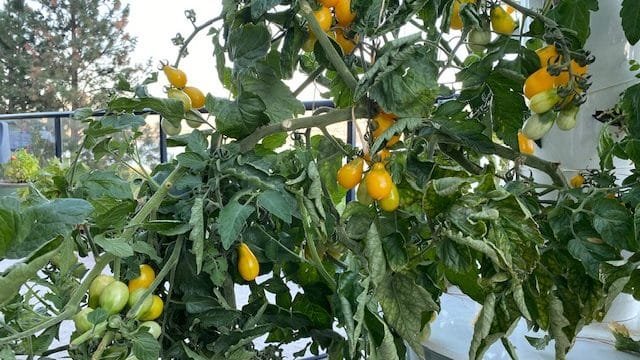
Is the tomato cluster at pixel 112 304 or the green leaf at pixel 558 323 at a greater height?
the tomato cluster at pixel 112 304

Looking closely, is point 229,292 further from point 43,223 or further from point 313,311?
point 43,223

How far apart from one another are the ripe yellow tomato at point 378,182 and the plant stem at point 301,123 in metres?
0.06

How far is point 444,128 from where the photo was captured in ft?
1.37

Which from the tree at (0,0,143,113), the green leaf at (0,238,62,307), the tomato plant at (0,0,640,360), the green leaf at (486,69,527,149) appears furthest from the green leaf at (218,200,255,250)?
the tree at (0,0,143,113)

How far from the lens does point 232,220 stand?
349 mm

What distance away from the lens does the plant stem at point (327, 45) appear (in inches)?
16.0

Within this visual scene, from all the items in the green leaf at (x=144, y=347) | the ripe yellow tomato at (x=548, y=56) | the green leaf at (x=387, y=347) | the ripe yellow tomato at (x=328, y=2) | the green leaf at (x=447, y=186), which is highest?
the ripe yellow tomato at (x=328, y=2)

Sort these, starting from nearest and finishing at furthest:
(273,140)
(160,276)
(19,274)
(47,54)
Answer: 1. (19,274)
2. (160,276)
3. (273,140)
4. (47,54)

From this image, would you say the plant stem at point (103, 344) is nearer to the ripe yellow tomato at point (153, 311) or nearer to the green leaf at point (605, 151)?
the ripe yellow tomato at point (153, 311)

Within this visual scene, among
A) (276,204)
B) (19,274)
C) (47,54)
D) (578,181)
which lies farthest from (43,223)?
(47,54)

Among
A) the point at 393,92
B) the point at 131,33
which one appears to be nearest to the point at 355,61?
the point at 393,92

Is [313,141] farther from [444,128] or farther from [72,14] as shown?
[72,14]

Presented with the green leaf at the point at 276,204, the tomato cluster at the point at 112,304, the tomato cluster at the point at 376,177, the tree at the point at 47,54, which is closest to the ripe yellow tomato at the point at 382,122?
the tomato cluster at the point at 376,177

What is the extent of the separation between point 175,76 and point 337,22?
141 mm
